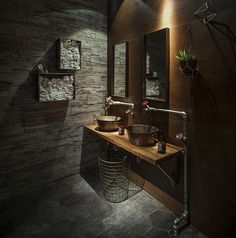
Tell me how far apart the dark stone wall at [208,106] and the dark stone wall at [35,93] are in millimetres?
977

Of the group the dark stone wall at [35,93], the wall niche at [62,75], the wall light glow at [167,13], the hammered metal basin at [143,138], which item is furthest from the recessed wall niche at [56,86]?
the wall light glow at [167,13]

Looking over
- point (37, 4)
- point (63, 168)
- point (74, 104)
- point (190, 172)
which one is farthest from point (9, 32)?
point (190, 172)

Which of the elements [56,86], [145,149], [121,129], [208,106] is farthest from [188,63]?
[56,86]

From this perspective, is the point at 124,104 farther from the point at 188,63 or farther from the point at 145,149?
the point at 188,63

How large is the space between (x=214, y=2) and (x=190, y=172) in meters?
1.41

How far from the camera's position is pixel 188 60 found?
1644 millimetres

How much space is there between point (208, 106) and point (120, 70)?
1.33m

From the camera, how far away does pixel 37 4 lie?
7.63ft

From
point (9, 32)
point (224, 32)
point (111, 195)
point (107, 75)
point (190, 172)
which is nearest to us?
point (224, 32)

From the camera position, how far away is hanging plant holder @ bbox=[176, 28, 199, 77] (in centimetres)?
166

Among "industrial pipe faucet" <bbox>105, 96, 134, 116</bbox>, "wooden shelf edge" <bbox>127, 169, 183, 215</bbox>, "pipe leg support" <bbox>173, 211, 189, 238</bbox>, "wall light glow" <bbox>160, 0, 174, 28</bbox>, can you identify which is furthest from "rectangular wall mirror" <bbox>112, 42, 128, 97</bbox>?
"pipe leg support" <bbox>173, 211, 189, 238</bbox>

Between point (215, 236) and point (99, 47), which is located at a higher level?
point (99, 47)

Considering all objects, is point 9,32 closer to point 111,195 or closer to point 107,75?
point 107,75

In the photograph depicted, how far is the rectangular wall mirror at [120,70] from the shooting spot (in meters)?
2.59
